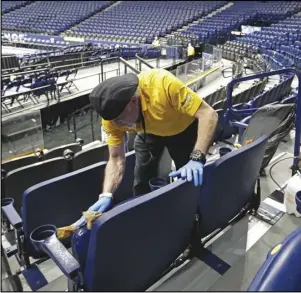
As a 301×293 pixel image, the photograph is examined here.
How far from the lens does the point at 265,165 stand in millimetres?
2369

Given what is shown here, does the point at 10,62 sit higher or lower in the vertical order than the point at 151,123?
lower

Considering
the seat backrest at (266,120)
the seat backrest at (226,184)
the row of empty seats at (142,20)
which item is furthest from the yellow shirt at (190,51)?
the seat backrest at (226,184)

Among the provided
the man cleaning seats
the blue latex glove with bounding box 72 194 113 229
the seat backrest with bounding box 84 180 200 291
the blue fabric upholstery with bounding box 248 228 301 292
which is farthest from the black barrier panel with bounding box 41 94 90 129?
the blue fabric upholstery with bounding box 248 228 301 292

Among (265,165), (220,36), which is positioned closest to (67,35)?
(220,36)

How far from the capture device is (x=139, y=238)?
113 cm

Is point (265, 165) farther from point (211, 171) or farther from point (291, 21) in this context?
point (291, 21)

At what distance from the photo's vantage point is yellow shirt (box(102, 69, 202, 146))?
4.93ft

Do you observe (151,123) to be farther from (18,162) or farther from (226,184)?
(18,162)

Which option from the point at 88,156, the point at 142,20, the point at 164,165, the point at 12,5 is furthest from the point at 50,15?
the point at 164,165

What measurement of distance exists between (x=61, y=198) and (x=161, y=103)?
2.02ft

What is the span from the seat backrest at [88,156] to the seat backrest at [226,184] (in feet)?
3.36

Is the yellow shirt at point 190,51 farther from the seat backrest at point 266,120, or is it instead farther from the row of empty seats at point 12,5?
the row of empty seats at point 12,5

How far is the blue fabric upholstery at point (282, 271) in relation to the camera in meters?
0.74

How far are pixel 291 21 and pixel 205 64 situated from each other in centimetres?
696
